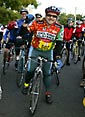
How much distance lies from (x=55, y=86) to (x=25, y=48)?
129cm

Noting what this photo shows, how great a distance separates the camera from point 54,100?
25.9ft

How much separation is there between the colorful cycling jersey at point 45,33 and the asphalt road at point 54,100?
1.20 meters

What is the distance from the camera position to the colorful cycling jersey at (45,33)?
6820mm

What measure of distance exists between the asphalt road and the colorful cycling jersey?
120cm

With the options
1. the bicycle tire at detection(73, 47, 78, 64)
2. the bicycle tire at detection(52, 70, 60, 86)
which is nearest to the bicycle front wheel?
the bicycle tire at detection(73, 47, 78, 64)

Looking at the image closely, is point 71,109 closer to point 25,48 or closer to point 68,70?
point 25,48

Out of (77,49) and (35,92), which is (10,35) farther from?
(77,49)

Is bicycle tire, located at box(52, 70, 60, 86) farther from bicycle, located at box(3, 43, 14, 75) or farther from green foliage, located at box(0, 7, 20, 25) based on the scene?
green foliage, located at box(0, 7, 20, 25)

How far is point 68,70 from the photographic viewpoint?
503 inches

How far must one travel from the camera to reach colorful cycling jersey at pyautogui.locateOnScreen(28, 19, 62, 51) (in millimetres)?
6820

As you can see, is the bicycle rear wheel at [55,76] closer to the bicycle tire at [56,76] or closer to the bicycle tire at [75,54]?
the bicycle tire at [56,76]

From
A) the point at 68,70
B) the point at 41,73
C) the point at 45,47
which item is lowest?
the point at 68,70

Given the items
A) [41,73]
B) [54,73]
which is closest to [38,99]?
[41,73]

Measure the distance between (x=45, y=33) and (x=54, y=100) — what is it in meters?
1.76
